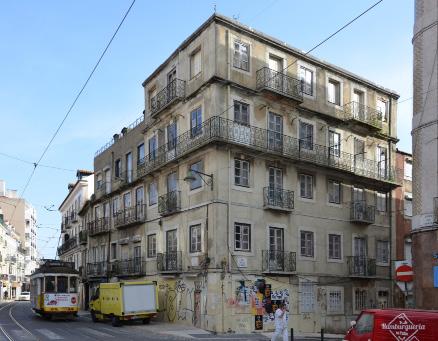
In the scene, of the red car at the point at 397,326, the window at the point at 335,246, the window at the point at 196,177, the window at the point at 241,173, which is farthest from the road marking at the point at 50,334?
the window at the point at 335,246

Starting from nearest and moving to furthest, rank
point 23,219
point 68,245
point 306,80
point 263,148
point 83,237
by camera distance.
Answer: point 263,148
point 306,80
point 83,237
point 68,245
point 23,219

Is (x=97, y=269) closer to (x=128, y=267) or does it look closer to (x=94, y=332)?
(x=128, y=267)

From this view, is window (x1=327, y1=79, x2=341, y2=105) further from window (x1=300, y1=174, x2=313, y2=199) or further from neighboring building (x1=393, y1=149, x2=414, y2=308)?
neighboring building (x1=393, y1=149, x2=414, y2=308)

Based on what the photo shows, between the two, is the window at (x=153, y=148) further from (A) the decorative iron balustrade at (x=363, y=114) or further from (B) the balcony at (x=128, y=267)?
(A) the decorative iron balustrade at (x=363, y=114)

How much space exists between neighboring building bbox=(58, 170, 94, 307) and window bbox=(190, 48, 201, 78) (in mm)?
22651

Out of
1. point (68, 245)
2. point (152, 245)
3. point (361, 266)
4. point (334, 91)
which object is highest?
point (334, 91)

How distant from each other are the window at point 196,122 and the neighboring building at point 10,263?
59.2 m

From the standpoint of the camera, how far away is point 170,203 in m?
30.4

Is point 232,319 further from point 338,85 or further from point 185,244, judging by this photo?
point 338,85

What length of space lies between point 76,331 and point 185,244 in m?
6.87

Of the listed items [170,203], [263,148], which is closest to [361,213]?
[263,148]

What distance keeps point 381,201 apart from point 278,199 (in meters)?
10.0

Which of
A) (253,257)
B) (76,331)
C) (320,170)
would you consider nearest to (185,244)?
(253,257)

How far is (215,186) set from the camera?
27.1 meters
